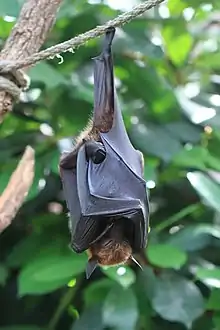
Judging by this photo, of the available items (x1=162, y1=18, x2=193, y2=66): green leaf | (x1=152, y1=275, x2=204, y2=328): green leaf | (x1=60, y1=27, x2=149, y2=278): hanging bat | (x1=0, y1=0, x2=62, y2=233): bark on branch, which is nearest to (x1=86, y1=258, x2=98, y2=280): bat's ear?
(x1=60, y1=27, x2=149, y2=278): hanging bat

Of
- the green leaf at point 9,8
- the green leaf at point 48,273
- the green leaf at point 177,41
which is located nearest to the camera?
the green leaf at point 9,8

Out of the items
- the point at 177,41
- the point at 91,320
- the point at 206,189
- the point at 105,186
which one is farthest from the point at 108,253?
the point at 177,41

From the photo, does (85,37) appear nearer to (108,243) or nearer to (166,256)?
(108,243)

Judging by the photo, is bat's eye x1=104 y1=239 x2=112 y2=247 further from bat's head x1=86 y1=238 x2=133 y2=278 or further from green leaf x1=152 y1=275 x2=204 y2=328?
green leaf x1=152 y1=275 x2=204 y2=328

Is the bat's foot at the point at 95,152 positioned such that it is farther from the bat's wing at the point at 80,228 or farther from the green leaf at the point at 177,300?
the green leaf at the point at 177,300

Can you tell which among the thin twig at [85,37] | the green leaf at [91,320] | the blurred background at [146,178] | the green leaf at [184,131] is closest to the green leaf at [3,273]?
the blurred background at [146,178]

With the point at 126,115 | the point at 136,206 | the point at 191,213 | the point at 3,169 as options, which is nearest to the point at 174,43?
the point at 126,115
